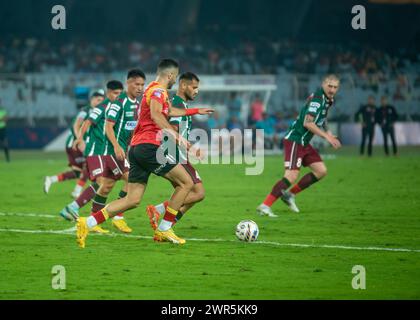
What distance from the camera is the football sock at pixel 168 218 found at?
14766 millimetres

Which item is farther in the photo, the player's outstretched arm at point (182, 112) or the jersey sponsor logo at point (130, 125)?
the jersey sponsor logo at point (130, 125)

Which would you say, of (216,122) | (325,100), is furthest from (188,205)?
(216,122)

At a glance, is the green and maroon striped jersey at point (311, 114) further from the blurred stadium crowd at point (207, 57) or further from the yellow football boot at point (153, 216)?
the blurred stadium crowd at point (207, 57)

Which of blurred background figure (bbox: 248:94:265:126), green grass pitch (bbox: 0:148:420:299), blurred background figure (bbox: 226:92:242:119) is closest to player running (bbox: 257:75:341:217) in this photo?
green grass pitch (bbox: 0:148:420:299)

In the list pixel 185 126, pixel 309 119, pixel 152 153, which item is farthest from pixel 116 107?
pixel 309 119

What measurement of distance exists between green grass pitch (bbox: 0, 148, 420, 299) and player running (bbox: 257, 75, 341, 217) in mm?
458

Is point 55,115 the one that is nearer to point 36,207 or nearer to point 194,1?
point 194,1

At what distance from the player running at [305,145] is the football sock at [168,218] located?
438 centimetres

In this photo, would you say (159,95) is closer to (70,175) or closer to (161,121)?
(161,121)

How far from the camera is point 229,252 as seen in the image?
1412 cm

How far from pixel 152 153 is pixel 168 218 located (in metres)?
1.12

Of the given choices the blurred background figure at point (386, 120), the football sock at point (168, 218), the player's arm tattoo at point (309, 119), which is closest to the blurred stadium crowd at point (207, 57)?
the blurred background figure at point (386, 120)

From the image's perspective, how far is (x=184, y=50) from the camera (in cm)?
5341
